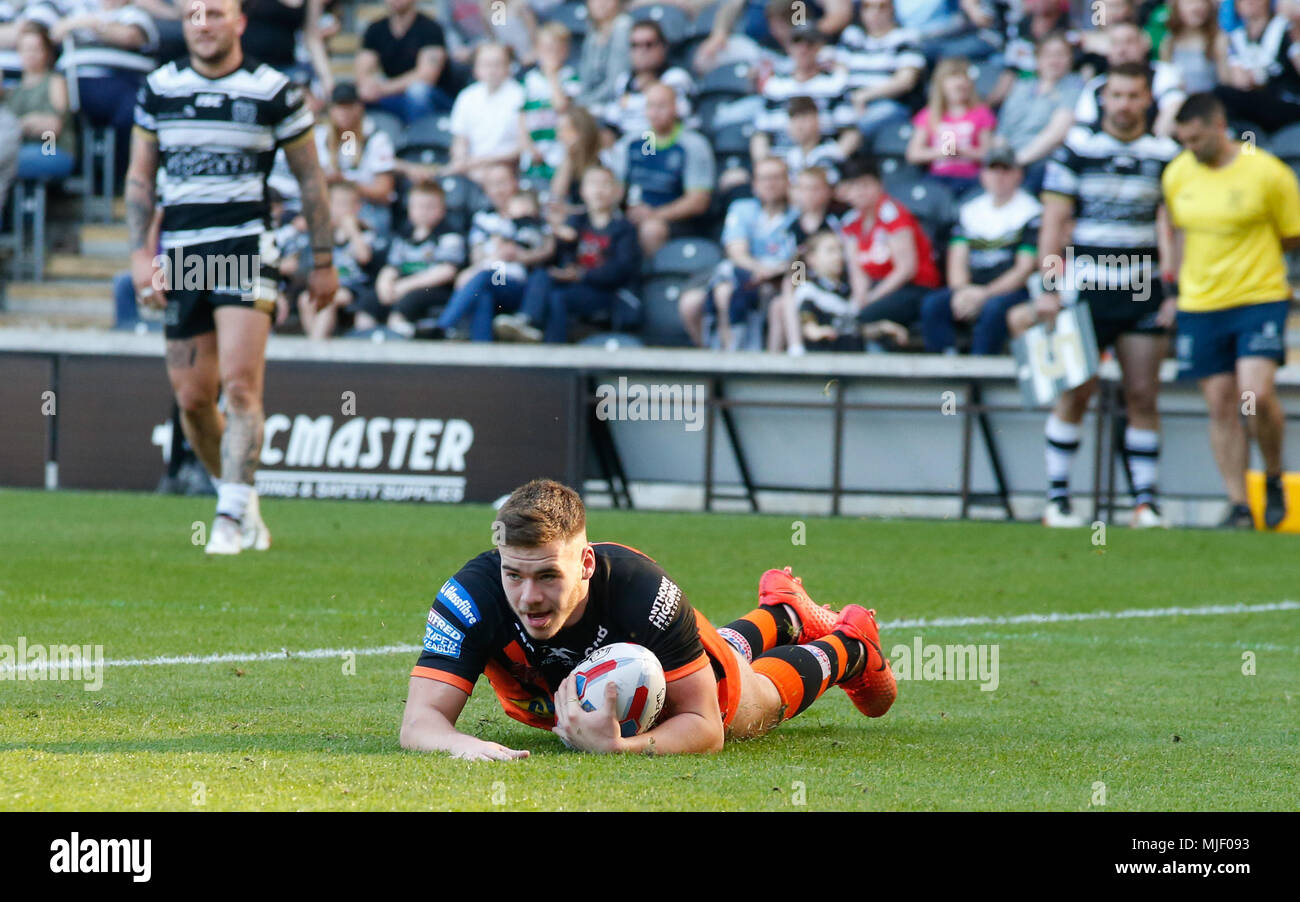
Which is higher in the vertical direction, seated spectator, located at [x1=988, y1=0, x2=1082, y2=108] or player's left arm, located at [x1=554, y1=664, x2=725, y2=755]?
seated spectator, located at [x1=988, y1=0, x2=1082, y2=108]

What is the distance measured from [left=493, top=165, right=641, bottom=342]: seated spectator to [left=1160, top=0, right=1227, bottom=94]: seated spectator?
4.41 metres

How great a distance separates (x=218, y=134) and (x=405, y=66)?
9.17 metres

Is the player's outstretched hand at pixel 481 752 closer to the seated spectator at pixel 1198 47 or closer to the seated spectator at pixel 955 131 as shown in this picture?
the seated spectator at pixel 955 131

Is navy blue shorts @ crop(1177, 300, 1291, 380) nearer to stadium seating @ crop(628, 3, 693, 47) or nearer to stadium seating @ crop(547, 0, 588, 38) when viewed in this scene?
stadium seating @ crop(628, 3, 693, 47)

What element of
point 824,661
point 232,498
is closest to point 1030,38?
point 232,498

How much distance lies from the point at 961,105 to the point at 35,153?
8.45m

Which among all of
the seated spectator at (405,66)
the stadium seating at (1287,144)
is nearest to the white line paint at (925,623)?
the stadium seating at (1287,144)

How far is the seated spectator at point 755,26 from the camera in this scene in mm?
16528

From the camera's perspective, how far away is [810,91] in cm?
1581

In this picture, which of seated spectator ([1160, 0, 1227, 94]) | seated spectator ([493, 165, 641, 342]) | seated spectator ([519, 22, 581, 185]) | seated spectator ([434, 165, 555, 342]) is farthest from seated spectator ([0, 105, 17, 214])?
seated spectator ([1160, 0, 1227, 94])

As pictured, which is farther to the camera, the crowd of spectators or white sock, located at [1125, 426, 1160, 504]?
the crowd of spectators

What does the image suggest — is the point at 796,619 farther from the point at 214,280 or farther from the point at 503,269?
the point at 503,269

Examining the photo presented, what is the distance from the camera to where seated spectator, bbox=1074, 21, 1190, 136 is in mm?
12578
